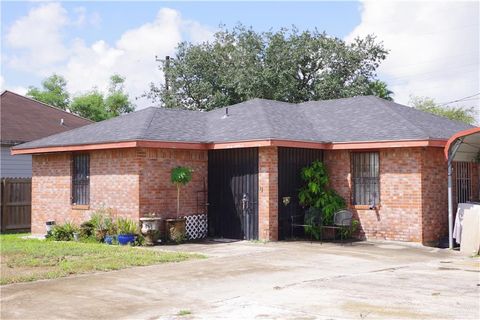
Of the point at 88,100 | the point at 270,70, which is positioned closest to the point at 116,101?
the point at 88,100

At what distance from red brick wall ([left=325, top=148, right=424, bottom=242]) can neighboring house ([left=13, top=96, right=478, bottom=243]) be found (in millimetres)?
28

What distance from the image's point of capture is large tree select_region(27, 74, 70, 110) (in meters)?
59.6

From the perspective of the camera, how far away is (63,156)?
18719 mm

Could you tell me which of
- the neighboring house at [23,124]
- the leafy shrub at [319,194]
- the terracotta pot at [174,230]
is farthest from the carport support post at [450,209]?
the neighboring house at [23,124]

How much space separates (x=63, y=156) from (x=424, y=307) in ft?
45.3

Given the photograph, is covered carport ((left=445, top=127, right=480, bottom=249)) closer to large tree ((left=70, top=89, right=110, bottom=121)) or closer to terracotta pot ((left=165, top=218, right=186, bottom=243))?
terracotta pot ((left=165, top=218, right=186, bottom=243))

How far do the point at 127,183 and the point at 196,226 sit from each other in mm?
2459

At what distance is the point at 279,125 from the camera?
17.6 m

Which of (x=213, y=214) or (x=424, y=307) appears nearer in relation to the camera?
(x=424, y=307)

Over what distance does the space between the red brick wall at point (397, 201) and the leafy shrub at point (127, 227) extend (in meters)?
6.34

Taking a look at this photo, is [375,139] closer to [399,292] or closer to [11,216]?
[399,292]

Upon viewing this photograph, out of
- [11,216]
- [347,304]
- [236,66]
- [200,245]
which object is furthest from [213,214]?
[236,66]

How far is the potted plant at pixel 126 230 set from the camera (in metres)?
15.7

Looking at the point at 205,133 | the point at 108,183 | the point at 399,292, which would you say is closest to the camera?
the point at 399,292
